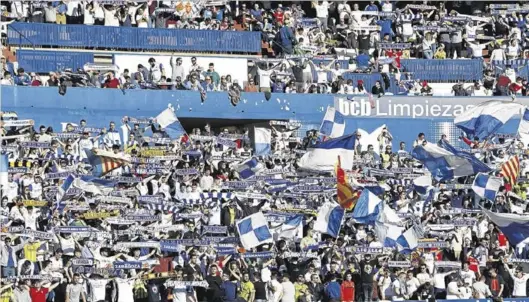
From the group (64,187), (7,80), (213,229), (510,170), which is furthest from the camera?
(7,80)

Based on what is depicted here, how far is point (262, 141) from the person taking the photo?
1684 inches

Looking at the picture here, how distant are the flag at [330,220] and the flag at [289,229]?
1.16 feet

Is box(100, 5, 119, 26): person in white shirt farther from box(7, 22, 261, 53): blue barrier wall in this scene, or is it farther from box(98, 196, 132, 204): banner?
box(98, 196, 132, 204): banner

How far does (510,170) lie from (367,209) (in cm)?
478

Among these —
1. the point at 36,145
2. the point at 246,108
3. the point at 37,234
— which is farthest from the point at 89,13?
the point at 37,234

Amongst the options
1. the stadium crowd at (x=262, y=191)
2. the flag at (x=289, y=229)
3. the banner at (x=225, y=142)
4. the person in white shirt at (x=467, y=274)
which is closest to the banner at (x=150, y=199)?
the stadium crowd at (x=262, y=191)

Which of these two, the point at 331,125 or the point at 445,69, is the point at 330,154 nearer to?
the point at 331,125

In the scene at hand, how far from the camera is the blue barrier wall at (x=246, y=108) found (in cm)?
4269

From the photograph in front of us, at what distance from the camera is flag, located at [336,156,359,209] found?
37906mm

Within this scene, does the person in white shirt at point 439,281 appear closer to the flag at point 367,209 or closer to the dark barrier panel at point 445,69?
the flag at point 367,209

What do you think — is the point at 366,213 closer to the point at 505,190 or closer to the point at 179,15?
the point at 505,190

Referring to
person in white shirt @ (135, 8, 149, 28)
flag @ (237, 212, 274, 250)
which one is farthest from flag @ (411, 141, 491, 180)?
person in white shirt @ (135, 8, 149, 28)

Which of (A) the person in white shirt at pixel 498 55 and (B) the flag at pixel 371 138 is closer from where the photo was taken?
(B) the flag at pixel 371 138

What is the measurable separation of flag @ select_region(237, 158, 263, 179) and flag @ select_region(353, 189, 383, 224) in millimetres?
3154
